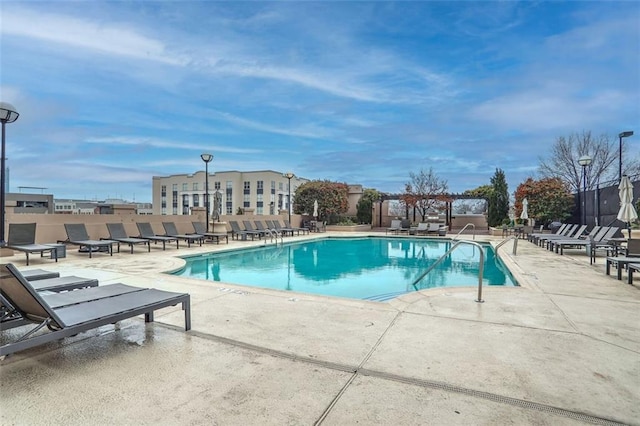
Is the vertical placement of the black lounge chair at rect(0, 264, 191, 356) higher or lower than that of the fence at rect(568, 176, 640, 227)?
lower

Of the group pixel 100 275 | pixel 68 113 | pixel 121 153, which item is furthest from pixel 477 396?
pixel 121 153

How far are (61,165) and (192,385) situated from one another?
30138 millimetres

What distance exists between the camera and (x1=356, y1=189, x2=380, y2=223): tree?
88.3 ft

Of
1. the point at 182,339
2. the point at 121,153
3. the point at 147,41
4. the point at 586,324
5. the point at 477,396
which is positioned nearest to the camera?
the point at 477,396

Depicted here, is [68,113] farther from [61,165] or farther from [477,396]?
[477,396]

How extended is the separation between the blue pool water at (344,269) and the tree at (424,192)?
36.1 feet

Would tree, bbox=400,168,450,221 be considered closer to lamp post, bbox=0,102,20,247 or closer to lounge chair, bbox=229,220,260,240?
lounge chair, bbox=229,220,260,240

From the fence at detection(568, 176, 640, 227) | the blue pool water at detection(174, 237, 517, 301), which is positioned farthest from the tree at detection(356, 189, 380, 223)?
the fence at detection(568, 176, 640, 227)

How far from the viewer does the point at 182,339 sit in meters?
3.35

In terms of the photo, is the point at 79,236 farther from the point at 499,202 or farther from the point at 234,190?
the point at 234,190

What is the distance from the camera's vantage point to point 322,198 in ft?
81.1

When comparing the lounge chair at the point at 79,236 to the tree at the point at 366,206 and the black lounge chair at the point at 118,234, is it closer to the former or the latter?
the black lounge chair at the point at 118,234

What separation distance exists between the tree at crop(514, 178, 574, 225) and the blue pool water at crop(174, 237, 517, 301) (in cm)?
652

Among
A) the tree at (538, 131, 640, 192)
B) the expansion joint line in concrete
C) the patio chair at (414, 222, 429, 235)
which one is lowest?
the expansion joint line in concrete
